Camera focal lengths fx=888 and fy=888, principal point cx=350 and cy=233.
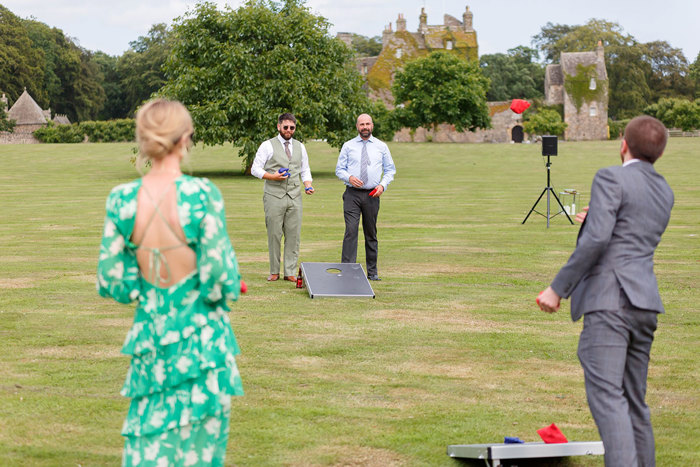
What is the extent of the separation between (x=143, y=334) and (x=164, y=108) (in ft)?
3.13

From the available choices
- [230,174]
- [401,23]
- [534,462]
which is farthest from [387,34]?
[534,462]

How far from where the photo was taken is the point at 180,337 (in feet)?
12.2

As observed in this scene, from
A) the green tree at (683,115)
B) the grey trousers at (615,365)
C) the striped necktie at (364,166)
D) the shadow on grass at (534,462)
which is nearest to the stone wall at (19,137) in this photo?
the green tree at (683,115)

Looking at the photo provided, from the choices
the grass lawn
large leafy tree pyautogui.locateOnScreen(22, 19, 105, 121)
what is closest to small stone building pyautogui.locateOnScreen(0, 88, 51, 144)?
large leafy tree pyautogui.locateOnScreen(22, 19, 105, 121)

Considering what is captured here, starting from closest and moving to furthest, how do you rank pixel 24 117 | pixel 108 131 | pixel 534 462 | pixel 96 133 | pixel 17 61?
pixel 534 462 < pixel 96 133 < pixel 108 131 < pixel 24 117 < pixel 17 61

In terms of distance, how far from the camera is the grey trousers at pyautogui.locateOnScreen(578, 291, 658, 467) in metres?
4.34

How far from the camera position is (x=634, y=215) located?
4.43 m

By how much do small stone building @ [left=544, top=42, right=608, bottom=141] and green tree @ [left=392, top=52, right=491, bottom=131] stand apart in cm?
1727

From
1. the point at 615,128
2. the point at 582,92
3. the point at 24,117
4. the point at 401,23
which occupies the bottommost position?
the point at 615,128

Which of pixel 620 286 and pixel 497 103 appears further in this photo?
pixel 497 103

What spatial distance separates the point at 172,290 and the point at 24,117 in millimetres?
94538

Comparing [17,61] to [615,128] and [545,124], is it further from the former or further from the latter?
[615,128]

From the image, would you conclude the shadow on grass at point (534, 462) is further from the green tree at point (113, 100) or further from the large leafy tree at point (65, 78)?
the green tree at point (113, 100)

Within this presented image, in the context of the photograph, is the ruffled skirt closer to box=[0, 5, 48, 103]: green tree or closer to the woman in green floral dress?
the woman in green floral dress
